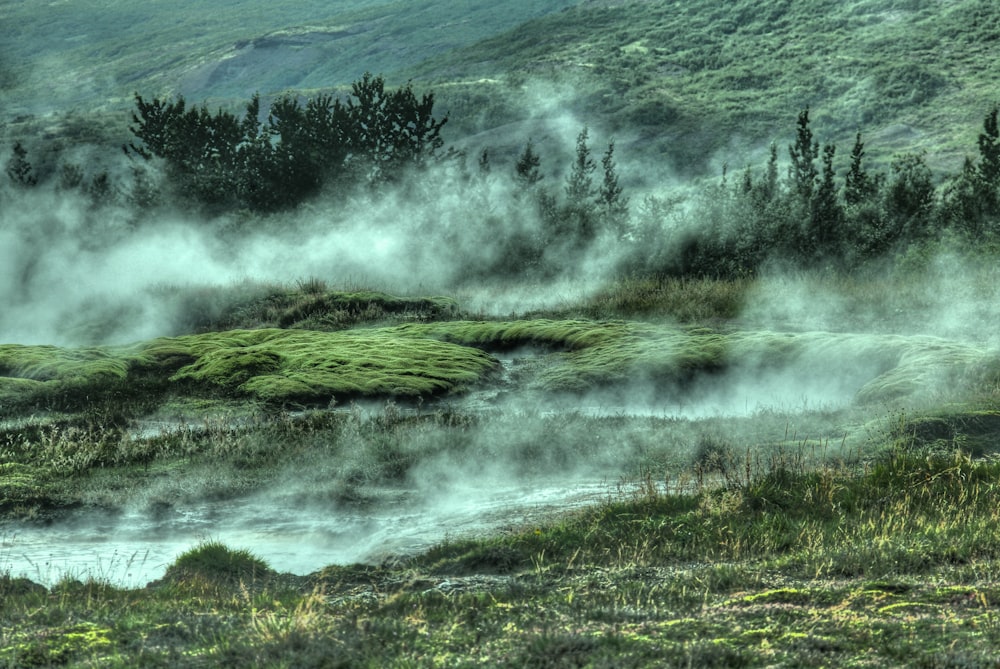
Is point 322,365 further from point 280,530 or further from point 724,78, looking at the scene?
point 724,78

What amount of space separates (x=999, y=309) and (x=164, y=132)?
43990 mm

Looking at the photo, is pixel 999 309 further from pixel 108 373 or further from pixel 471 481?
pixel 108 373

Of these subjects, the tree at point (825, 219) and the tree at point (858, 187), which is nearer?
the tree at point (825, 219)

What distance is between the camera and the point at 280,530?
10305 millimetres

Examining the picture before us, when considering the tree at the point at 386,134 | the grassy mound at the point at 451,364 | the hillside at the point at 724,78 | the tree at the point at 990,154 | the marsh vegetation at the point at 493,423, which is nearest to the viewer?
the marsh vegetation at the point at 493,423

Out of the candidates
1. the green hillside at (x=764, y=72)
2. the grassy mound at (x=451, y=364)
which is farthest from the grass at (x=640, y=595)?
the green hillside at (x=764, y=72)

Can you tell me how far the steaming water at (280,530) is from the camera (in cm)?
914

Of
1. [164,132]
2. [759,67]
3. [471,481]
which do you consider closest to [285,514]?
[471,481]

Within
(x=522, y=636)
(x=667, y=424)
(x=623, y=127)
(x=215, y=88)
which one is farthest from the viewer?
(x=215, y=88)

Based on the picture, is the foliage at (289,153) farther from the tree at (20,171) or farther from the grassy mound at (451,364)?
the grassy mound at (451,364)

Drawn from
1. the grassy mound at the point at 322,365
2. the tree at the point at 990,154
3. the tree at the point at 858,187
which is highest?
the tree at the point at 990,154

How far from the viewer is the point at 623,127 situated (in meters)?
95.4

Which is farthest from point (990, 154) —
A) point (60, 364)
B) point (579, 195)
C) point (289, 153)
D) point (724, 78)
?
point (724, 78)

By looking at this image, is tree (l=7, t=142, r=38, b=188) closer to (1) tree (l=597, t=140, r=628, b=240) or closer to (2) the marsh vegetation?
(2) the marsh vegetation
